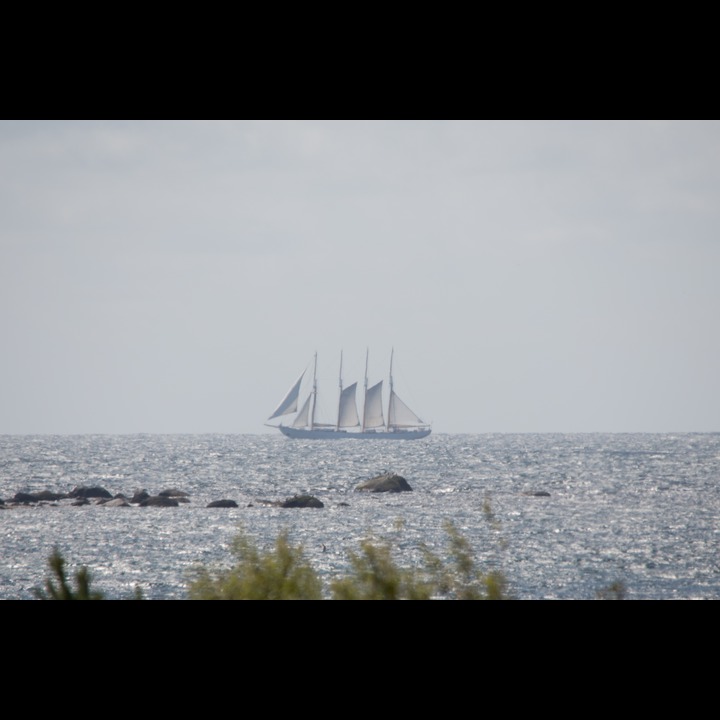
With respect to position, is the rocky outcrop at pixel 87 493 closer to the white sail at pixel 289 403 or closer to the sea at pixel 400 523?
the sea at pixel 400 523

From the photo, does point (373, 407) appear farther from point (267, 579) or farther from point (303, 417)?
point (267, 579)

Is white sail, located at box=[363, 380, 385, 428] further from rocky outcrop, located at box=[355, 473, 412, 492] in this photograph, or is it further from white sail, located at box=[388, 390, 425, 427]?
rocky outcrop, located at box=[355, 473, 412, 492]

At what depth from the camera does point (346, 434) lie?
68188mm

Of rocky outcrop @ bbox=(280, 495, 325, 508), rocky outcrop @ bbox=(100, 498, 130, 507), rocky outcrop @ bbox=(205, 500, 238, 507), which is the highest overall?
rocky outcrop @ bbox=(280, 495, 325, 508)

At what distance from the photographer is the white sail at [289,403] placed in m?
61.8

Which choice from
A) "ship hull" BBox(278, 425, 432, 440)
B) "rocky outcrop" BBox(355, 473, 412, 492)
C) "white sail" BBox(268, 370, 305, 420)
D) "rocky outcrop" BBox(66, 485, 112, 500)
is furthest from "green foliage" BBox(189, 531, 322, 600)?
"ship hull" BBox(278, 425, 432, 440)

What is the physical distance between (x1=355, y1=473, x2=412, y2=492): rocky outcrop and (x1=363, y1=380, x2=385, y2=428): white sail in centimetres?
2999

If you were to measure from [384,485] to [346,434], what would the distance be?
32.2 m

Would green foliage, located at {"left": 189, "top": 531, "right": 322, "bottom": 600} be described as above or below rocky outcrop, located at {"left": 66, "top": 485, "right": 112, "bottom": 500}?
above

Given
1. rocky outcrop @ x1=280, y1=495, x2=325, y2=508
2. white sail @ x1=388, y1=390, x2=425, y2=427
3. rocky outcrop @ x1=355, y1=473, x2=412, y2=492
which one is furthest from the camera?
white sail @ x1=388, y1=390, x2=425, y2=427

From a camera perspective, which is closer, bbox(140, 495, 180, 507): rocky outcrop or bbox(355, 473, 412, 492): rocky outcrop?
bbox(140, 495, 180, 507): rocky outcrop

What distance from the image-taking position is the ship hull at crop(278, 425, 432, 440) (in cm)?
6875

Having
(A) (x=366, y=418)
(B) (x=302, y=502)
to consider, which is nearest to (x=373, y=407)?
(A) (x=366, y=418)
